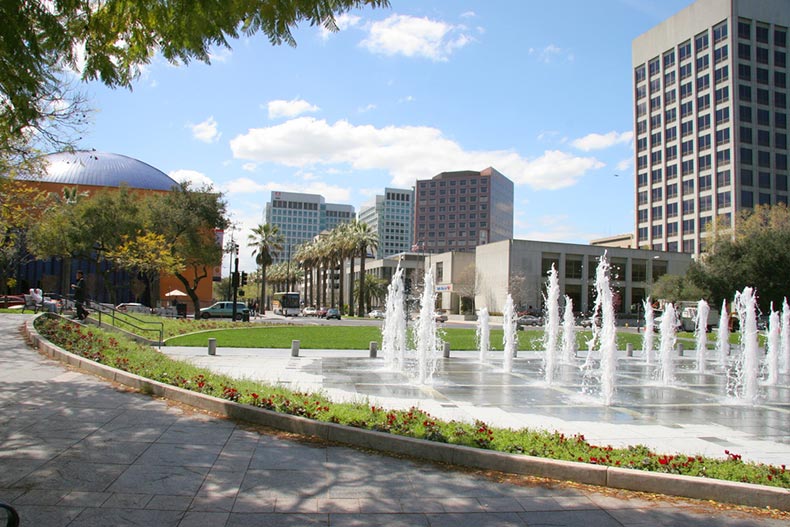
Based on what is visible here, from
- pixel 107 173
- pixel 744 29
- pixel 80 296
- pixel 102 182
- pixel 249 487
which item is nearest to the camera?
pixel 249 487

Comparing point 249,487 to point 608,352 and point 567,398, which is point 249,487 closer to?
point 567,398

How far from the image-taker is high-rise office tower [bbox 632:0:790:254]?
77.2m

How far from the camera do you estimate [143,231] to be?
46.3m

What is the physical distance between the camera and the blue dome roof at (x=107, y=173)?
7450 centimetres

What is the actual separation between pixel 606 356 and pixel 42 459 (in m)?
10.5

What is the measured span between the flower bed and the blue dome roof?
68078mm

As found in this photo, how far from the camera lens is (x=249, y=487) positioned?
516 centimetres

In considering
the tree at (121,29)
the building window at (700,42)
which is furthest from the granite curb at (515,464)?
the building window at (700,42)

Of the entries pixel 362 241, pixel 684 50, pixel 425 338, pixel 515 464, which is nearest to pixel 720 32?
pixel 684 50

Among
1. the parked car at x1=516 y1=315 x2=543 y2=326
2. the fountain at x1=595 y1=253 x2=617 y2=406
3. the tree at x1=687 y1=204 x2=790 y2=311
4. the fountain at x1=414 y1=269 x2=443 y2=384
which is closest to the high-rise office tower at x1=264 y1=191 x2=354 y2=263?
the parked car at x1=516 y1=315 x2=543 y2=326

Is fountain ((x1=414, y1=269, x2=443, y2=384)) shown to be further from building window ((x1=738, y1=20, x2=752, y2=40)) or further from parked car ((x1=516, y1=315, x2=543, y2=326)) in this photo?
building window ((x1=738, y1=20, x2=752, y2=40))

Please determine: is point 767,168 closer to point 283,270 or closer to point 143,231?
point 143,231

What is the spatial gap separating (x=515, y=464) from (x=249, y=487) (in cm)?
282

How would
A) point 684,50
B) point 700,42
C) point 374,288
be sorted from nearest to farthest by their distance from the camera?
1. point 700,42
2. point 684,50
3. point 374,288
